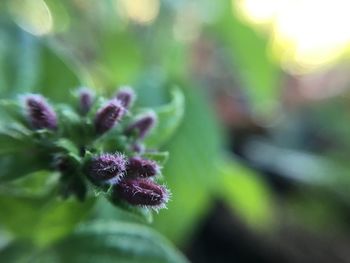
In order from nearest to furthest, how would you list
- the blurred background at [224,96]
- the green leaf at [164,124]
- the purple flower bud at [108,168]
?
the purple flower bud at [108,168] < the green leaf at [164,124] < the blurred background at [224,96]

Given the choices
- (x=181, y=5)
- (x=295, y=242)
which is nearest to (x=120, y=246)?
(x=181, y=5)

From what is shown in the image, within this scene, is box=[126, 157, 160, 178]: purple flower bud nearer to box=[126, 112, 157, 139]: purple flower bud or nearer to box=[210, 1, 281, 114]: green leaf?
box=[126, 112, 157, 139]: purple flower bud

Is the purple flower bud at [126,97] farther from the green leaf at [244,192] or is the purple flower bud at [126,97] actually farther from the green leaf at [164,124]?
the green leaf at [244,192]

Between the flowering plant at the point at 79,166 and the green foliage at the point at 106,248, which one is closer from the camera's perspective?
the flowering plant at the point at 79,166

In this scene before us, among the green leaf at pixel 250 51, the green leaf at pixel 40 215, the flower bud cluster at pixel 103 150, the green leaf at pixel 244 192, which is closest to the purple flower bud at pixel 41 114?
the flower bud cluster at pixel 103 150

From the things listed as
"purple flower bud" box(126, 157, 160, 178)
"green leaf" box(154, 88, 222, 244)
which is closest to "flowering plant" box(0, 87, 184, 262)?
"purple flower bud" box(126, 157, 160, 178)

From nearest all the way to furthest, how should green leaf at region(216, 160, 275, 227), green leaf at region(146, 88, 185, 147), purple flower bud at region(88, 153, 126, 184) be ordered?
purple flower bud at region(88, 153, 126, 184) → green leaf at region(146, 88, 185, 147) → green leaf at region(216, 160, 275, 227)

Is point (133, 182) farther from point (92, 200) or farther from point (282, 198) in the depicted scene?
point (282, 198)

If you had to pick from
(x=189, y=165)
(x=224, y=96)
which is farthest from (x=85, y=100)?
(x=224, y=96)
